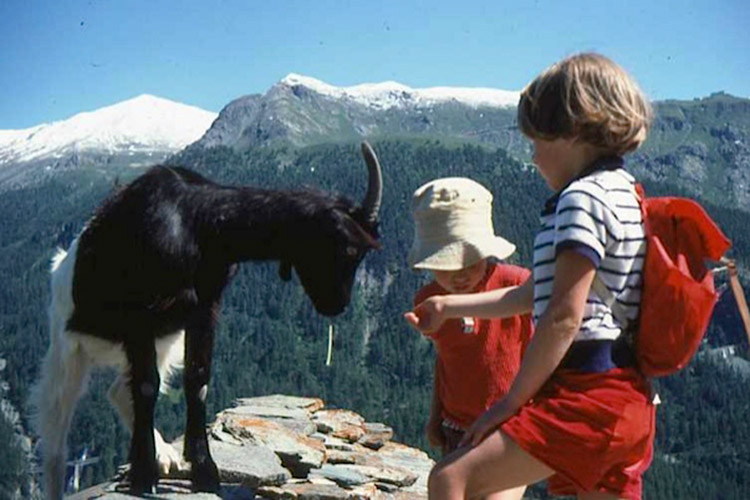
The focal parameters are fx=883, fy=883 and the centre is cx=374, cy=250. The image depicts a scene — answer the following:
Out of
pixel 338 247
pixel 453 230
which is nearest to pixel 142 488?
pixel 338 247

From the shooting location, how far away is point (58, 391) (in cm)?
618

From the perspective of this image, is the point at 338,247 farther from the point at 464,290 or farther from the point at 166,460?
the point at 166,460

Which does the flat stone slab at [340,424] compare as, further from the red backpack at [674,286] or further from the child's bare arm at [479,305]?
the red backpack at [674,286]

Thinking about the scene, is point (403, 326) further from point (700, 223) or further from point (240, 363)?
point (700, 223)

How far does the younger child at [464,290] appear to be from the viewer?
3809 millimetres

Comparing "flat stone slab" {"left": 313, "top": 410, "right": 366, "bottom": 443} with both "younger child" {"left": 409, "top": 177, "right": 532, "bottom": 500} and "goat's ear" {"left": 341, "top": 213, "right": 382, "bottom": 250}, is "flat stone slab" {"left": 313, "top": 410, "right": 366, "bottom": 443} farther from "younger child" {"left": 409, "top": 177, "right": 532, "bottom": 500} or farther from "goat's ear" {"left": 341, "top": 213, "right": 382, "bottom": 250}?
"younger child" {"left": 409, "top": 177, "right": 532, "bottom": 500}

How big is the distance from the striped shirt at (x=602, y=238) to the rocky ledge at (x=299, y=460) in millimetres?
3420

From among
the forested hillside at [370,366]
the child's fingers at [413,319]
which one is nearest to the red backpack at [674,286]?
the child's fingers at [413,319]

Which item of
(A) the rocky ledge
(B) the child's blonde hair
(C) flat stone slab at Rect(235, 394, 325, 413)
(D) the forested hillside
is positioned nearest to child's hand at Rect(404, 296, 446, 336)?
(B) the child's blonde hair

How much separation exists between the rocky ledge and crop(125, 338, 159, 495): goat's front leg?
0.15 m

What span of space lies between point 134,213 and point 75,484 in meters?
4.91

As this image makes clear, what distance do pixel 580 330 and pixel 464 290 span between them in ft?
3.76

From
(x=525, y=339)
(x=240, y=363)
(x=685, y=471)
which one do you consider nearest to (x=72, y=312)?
(x=525, y=339)

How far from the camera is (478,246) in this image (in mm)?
3781
